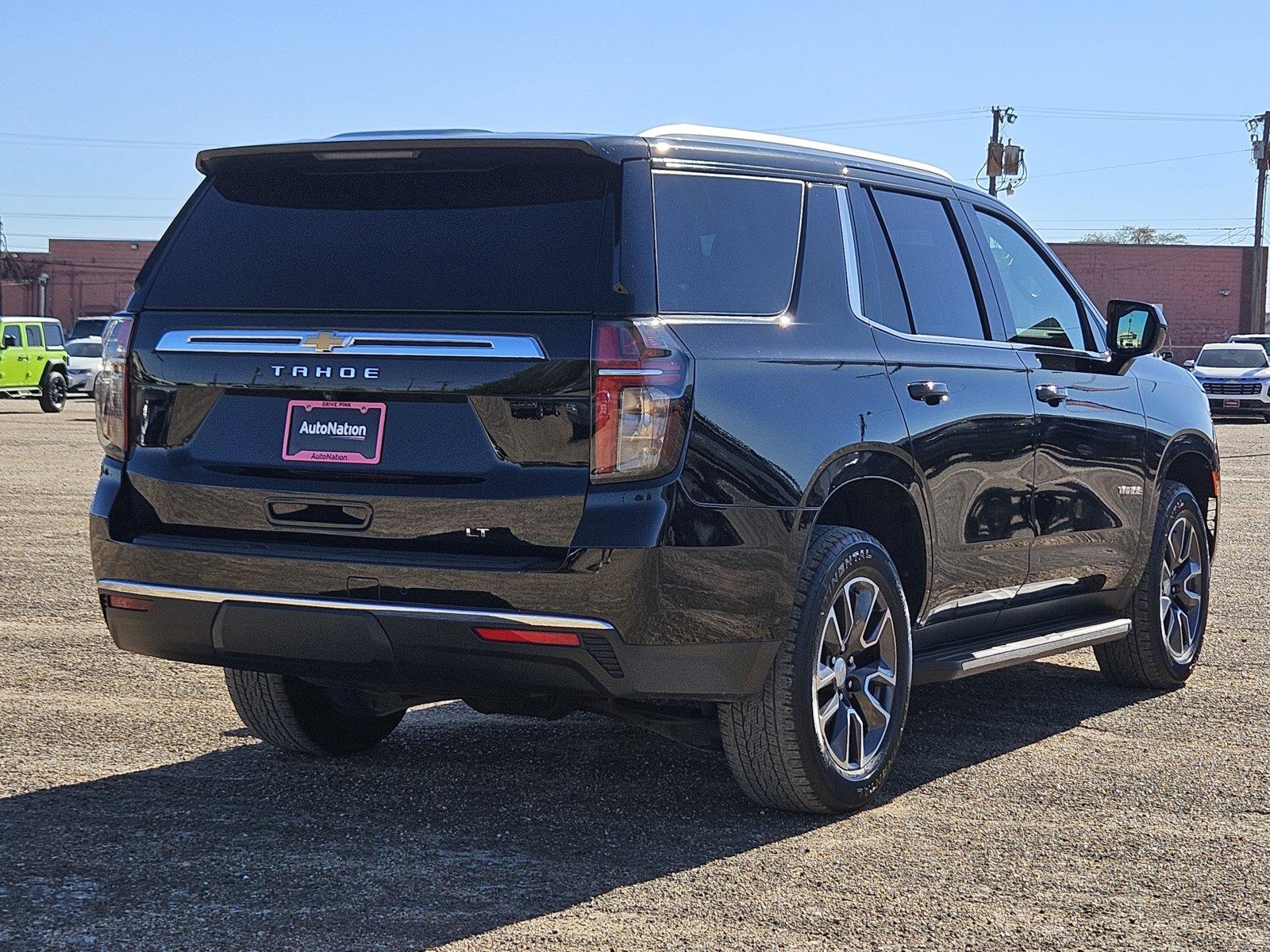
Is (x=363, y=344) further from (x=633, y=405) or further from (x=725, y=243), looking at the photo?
(x=725, y=243)

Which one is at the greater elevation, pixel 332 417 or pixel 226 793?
pixel 332 417

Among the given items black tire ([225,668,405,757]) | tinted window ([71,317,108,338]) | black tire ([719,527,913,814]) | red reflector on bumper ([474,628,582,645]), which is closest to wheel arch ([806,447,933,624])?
black tire ([719,527,913,814])

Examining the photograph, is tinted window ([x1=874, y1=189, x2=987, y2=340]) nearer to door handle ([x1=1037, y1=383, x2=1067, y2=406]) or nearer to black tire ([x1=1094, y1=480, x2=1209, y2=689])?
door handle ([x1=1037, y1=383, x2=1067, y2=406])

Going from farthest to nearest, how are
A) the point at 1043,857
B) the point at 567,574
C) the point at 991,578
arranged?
the point at 991,578, the point at 1043,857, the point at 567,574

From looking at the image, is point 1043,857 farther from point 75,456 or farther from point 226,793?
point 75,456

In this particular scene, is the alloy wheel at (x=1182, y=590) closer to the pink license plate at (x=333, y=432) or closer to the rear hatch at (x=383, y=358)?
the rear hatch at (x=383, y=358)

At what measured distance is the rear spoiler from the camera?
184 inches

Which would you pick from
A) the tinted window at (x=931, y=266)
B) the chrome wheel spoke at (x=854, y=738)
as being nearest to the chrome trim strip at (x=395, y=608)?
the chrome wheel spoke at (x=854, y=738)

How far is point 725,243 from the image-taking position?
5.01m

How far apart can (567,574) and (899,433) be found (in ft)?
4.69

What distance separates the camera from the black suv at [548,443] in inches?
176

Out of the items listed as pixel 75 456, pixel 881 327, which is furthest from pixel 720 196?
pixel 75 456

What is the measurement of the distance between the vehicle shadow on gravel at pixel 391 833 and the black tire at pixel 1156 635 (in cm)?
86

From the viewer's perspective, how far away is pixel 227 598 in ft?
15.4
